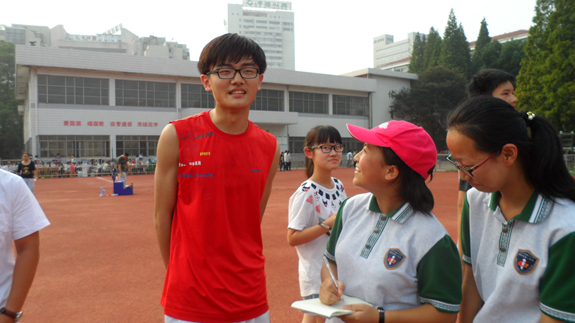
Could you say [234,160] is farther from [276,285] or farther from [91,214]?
[91,214]

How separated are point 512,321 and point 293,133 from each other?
1499 inches

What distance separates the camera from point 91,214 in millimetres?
10625

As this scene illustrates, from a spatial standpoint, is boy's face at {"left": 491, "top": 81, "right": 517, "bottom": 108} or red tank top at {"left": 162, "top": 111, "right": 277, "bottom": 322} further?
boy's face at {"left": 491, "top": 81, "right": 517, "bottom": 108}

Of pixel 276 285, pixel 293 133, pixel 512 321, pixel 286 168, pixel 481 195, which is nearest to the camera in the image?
pixel 512 321

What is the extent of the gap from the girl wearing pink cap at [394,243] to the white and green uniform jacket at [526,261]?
0.16 m

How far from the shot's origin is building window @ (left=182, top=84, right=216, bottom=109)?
114 ft

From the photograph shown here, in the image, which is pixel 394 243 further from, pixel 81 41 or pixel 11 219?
pixel 81 41

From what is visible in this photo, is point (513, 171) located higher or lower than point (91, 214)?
higher

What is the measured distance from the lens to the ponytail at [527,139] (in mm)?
1433

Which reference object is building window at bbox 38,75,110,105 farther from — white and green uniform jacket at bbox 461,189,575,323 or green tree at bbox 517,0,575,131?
white and green uniform jacket at bbox 461,189,575,323

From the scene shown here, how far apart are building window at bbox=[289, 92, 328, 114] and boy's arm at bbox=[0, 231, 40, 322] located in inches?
1490

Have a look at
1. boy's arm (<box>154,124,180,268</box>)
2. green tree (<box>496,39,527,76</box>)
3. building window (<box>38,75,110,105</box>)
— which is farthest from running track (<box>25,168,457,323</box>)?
green tree (<box>496,39,527,76</box>)

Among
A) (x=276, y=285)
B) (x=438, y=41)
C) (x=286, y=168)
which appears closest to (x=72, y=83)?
(x=286, y=168)

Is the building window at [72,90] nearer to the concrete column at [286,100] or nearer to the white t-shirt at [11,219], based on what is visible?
the concrete column at [286,100]
